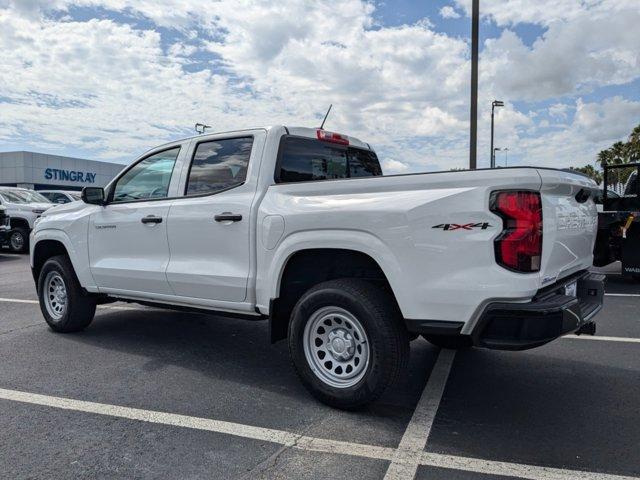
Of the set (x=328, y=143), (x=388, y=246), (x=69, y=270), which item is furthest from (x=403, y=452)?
(x=69, y=270)

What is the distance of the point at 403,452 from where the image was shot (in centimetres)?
313

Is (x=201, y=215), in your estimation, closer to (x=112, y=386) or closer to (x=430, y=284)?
(x=112, y=386)

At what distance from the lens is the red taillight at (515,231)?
3.04 meters

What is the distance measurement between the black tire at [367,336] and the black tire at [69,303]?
2.98 meters

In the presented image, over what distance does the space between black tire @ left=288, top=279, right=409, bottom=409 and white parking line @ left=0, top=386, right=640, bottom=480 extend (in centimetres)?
39

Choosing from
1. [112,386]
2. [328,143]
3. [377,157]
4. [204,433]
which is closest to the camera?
[204,433]

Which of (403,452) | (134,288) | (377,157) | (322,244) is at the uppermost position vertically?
(377,157)

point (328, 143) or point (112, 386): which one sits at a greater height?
point (328, 143)

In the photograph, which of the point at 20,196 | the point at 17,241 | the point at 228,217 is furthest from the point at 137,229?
the point at 20,196

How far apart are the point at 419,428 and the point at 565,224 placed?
1.58m

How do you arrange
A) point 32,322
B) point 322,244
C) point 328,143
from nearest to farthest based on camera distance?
point 322,244, point 328,143, point 32,322

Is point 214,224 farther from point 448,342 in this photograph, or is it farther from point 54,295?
point 54,295

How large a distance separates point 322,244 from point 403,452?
4.56 feet

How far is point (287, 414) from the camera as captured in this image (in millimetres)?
3689
